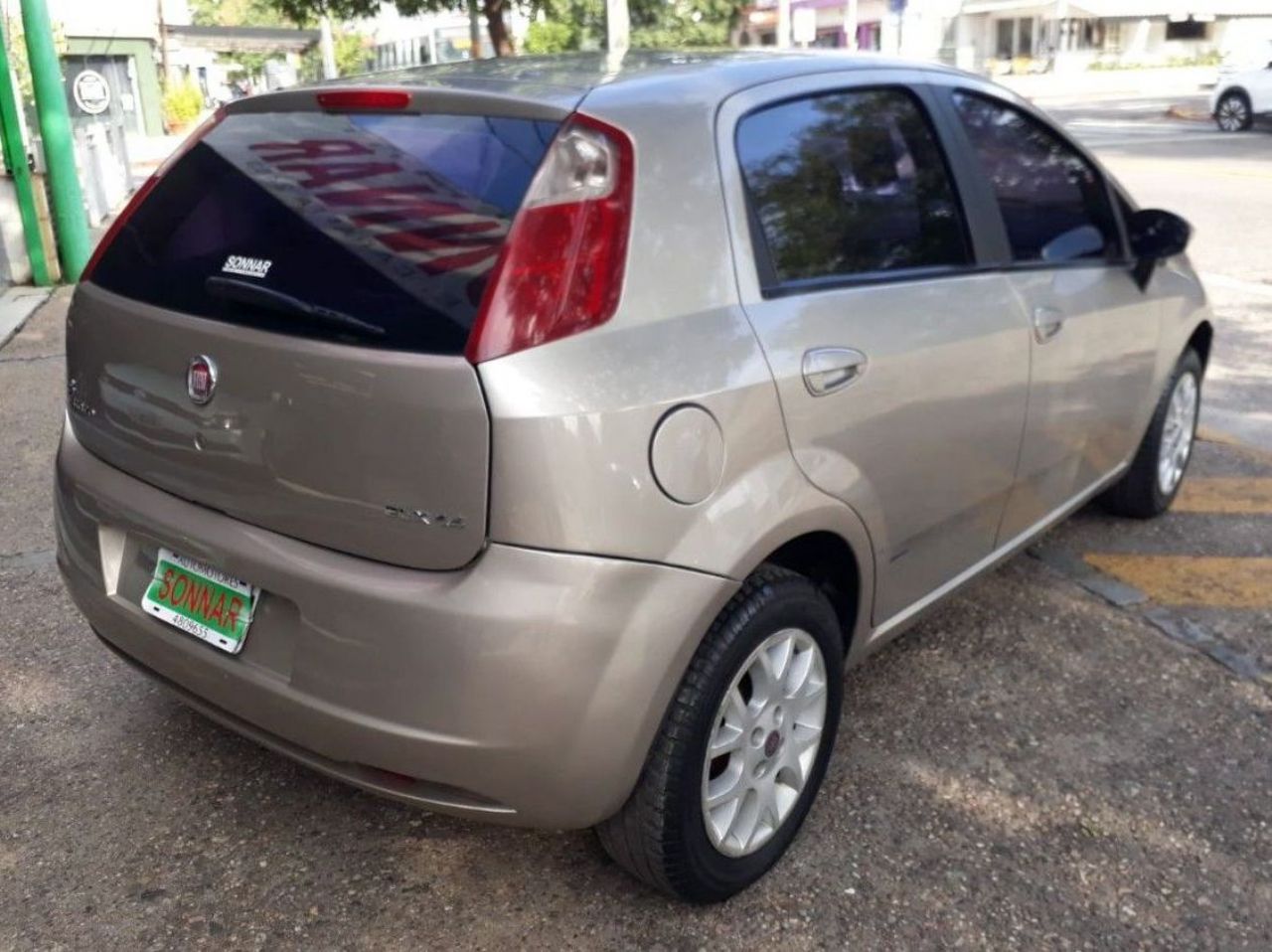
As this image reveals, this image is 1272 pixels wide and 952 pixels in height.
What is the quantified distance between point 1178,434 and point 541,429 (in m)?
3.34

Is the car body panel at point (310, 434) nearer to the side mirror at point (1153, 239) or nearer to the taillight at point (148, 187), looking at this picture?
the taillight at point (148, 187)

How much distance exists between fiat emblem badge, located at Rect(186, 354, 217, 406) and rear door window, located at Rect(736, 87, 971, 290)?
109 centimetres

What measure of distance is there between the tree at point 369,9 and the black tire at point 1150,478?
37.6 ft

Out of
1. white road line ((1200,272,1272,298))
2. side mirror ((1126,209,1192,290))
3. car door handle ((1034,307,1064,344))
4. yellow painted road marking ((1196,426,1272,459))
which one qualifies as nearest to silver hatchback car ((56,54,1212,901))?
car door handle ((1034,307,1064,344))

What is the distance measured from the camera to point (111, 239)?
2.92 m

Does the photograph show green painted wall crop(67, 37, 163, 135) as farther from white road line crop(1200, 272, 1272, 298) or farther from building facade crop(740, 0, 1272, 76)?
white road line crop(1200, 272, 1272, 298)

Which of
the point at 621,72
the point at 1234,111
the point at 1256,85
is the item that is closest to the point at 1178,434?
the point at 621,72

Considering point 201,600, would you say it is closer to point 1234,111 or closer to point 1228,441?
point 1228,441

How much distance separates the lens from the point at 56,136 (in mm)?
9656

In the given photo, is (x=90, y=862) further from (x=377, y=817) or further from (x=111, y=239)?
(x=111, y=239)

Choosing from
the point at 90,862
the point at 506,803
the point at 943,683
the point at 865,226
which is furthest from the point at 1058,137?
the point at 90,862

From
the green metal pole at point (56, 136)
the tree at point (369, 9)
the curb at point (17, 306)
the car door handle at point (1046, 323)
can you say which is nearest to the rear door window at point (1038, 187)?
the car door handle at point (1046, 323)

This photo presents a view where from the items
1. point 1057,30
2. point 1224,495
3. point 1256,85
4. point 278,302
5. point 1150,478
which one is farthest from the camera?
point 1057,30

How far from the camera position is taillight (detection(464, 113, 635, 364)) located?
2180mm
